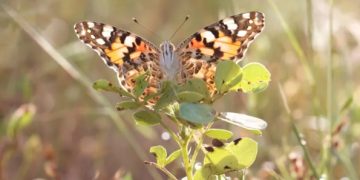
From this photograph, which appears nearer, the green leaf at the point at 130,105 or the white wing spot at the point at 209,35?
the green leaf at the point at 130,105

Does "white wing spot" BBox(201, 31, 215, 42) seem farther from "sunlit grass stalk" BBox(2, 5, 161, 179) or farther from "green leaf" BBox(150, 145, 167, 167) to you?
"sunlit grass stalk" BBox(2, 5, 161, 179)

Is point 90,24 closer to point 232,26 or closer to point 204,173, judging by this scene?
point 232,26

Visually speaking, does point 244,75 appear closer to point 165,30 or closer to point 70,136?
point 70,136

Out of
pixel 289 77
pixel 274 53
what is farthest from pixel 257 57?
pixel 274 53

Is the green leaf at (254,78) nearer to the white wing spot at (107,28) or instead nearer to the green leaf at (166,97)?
the green leaf at (166,97)

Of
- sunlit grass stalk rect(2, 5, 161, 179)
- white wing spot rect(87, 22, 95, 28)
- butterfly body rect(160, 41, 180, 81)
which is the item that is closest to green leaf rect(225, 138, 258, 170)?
butterfly body rect(160, 41, 180, 81)

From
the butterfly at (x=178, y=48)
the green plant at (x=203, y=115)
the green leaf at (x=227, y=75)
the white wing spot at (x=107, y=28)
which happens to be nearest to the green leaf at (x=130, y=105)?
the green plant at (x=203, y=115)
